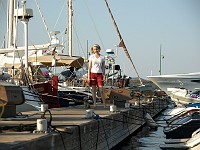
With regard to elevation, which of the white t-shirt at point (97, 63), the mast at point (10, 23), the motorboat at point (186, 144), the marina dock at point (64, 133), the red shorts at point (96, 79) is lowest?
the motorboat at point (186, 144)

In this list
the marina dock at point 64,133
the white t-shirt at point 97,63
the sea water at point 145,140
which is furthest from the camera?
the sea water at point 145,140

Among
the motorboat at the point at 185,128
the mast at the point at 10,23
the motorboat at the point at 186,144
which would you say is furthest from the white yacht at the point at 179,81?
the motorboat at the point at 186,144

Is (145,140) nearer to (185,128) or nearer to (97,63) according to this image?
(185,128)

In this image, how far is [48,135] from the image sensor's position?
694cm

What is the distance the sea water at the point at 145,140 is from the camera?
542 inches

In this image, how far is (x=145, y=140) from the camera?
51.5 feet

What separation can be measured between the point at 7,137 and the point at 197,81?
3115 cm

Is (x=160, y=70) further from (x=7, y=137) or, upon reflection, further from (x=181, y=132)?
(x=7, y=137)

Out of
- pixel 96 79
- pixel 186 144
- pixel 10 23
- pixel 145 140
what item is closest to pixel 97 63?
pixel 96 79

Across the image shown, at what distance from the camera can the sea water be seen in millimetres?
13759

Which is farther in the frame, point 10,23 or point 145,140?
point 10,23

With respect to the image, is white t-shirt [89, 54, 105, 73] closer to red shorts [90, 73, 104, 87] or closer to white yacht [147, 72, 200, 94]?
red shorts [90, 73, 104, 87]

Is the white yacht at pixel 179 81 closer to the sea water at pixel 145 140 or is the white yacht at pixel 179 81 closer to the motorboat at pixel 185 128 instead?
the sea water at pixel 145 140

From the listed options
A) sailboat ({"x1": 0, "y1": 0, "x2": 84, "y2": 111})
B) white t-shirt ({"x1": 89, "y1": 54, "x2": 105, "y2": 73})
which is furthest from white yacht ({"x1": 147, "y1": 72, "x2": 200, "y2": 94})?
white t-shirt ({"x1": 89, "y1": 54, "x2": 105, "y2": 73})
